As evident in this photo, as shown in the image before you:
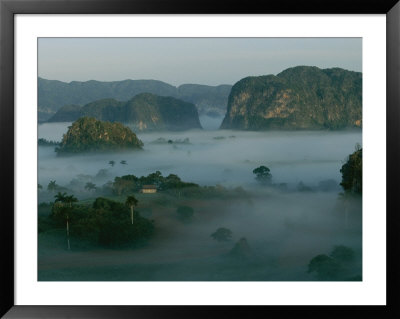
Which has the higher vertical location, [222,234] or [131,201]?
[131,201]

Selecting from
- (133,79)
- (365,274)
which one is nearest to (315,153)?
(365,274)

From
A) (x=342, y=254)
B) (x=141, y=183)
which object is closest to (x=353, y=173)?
(x=342, y=254)

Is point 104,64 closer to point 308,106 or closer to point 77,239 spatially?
point 77,239

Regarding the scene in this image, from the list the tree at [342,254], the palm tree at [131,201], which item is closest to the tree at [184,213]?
the palm tree at [131,201]

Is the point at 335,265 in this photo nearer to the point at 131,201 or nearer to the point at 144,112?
the point at 131,201

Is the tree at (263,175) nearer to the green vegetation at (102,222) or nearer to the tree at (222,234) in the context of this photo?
the tree at (222,234)
